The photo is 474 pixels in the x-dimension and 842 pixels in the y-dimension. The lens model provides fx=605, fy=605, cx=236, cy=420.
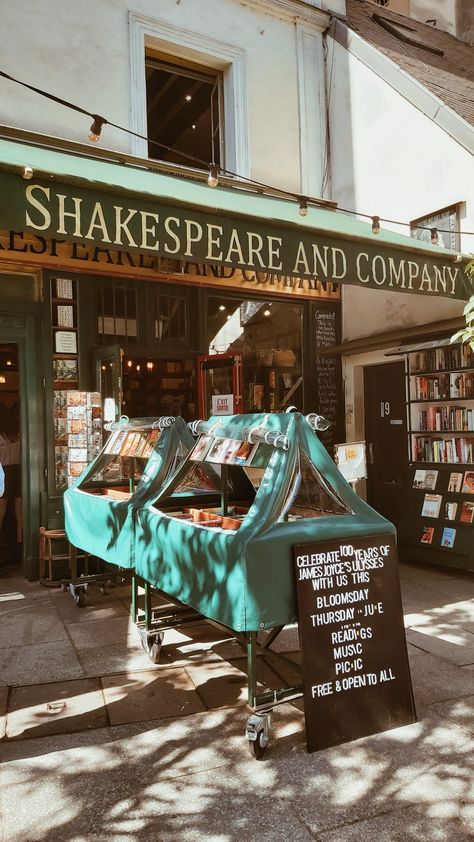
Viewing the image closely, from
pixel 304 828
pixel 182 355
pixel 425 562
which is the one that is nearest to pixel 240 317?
pixel 182 355

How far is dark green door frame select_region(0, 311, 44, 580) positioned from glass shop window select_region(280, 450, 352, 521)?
164 inches

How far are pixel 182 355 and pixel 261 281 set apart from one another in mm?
1608

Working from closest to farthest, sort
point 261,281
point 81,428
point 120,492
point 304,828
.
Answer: point 304,828 < point 120,492 < point 81,428 < point 261,281

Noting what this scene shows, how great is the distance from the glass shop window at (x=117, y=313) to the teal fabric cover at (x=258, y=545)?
381 centimetres

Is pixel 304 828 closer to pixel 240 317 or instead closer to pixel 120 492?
pixel 120 492

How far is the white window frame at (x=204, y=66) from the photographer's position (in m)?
7.61

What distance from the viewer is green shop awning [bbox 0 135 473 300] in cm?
420

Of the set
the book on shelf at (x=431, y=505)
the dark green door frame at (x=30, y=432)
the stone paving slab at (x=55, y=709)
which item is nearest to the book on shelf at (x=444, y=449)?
the book on shelf at (x=431, y=505)

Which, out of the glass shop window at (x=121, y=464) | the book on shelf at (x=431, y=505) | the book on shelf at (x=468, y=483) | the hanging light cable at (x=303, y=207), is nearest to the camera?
the glass shop window at (x=121, y=464)

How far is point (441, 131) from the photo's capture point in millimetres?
7453

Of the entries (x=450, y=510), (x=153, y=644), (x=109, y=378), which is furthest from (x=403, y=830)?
(x=109, y=378)

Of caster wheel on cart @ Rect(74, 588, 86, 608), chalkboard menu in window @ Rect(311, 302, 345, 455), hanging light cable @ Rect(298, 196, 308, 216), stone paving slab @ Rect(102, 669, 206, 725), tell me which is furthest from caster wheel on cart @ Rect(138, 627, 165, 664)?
chalkboard menu in window @ Rect(311, 302, 345, 455)

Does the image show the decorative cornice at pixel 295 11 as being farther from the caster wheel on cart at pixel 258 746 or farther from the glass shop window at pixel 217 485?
the caster wheel on cart at pixel 258 746

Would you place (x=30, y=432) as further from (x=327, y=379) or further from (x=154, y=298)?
(x=327, y=379)
